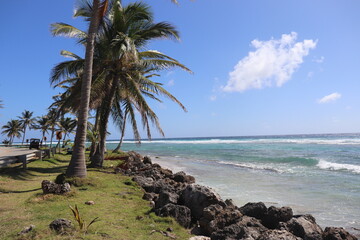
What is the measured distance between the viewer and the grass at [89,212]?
419 cm

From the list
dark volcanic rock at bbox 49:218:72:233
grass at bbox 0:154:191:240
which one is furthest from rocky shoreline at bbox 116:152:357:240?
dark volcanic rock at bbox 49:218:72:233

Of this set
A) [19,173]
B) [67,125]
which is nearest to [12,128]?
[67,125]

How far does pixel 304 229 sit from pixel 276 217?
710mm

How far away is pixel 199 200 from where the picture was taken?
596cm

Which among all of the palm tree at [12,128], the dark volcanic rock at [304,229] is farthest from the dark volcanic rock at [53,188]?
the palm tree at [12,128]

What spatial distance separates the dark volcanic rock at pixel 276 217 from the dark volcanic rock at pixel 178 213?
1759 mm

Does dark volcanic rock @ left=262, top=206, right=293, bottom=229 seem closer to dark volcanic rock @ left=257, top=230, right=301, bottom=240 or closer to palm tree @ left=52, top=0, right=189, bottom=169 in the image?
dark volcanic rock @ left=257, top=230, right=301, bottom=240

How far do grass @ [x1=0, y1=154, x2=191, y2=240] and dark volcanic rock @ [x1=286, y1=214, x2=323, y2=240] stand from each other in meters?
2.08

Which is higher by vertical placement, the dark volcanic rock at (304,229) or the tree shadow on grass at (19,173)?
the tree shadow on grass at (19,173)

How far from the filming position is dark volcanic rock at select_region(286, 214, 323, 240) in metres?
4.51

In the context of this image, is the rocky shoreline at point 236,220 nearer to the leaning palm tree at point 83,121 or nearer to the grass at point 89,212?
the grass at point 89,212

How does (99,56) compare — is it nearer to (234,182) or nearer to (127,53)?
(127,53)

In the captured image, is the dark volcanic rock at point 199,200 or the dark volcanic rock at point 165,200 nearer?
the dark volcanic rock at point 199,200

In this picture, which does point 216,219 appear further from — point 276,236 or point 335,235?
point 335,235
